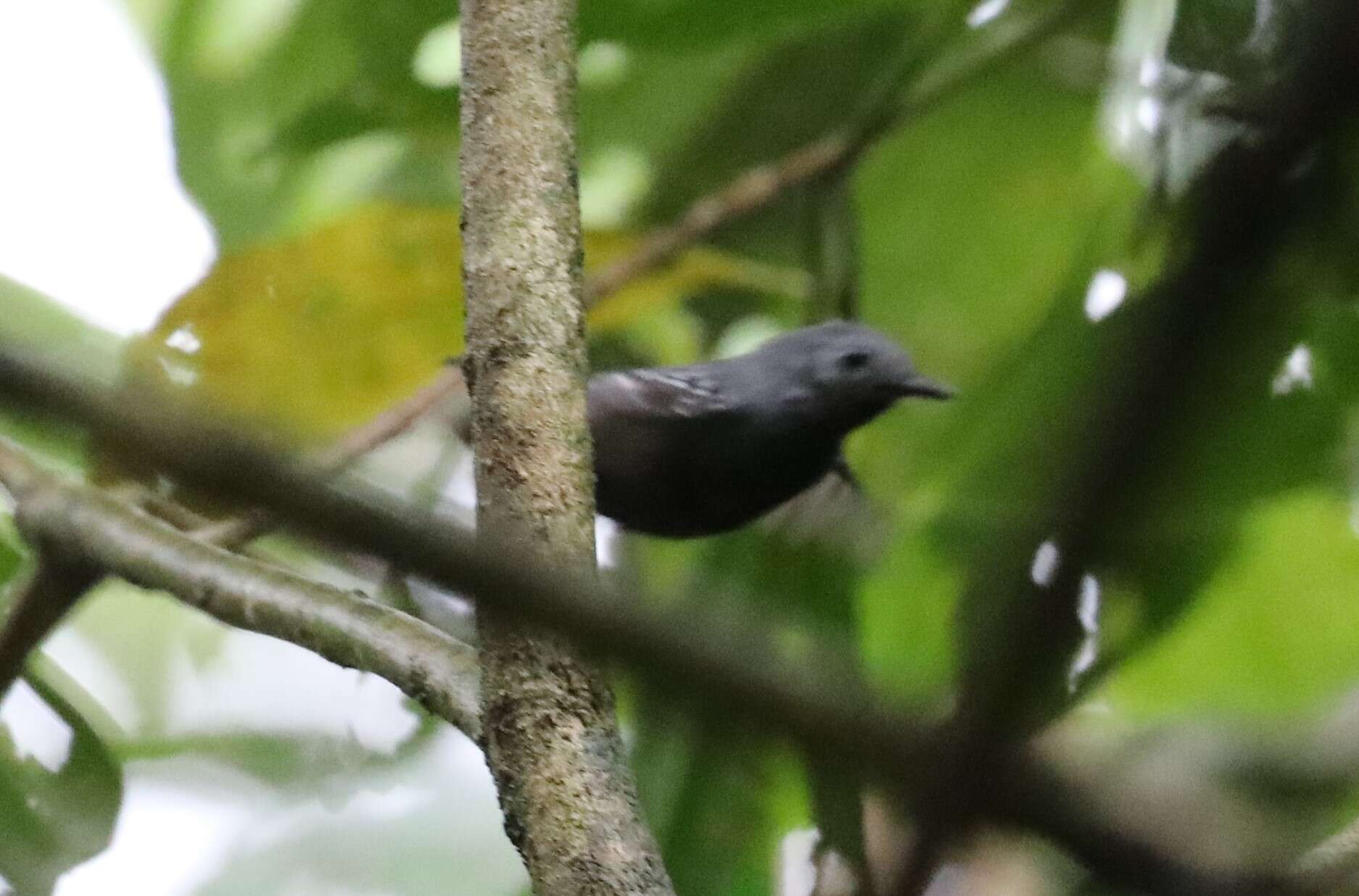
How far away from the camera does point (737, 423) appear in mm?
1377

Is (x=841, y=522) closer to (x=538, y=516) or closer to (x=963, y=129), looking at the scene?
(x=963, y=129)

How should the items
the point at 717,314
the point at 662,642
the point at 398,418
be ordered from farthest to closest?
the point at 717,314
the point at 398,418
the point at 662,642

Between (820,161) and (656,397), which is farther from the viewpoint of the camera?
(820,161)

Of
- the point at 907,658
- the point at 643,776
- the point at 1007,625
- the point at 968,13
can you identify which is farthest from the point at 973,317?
the point at 1007,625

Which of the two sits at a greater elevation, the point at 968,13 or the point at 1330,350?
the point at 968,13

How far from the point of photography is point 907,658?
1.27 m

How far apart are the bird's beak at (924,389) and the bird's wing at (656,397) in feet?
0.58

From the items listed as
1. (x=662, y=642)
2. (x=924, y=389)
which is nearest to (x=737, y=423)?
(x=924, y=389)

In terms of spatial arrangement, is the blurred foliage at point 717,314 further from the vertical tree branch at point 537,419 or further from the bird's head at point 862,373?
the vertical tree branch at point 537,419

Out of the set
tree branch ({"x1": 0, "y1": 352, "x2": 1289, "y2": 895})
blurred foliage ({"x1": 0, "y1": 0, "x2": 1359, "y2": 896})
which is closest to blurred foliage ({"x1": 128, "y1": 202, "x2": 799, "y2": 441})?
blurred foliage ({"x1": 0, "y1": 0, "x2": 1359, "y2": 896})

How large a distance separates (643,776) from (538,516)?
0.49m

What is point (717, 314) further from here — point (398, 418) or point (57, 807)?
point (57, 807)

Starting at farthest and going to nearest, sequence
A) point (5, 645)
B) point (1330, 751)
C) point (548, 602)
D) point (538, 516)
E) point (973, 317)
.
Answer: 1. point (973, 317)
2. point (5, 645)
3. point (538, 516)
4. point (1330, 751)
5. point (548, 602)

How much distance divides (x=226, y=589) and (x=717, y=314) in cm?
111
